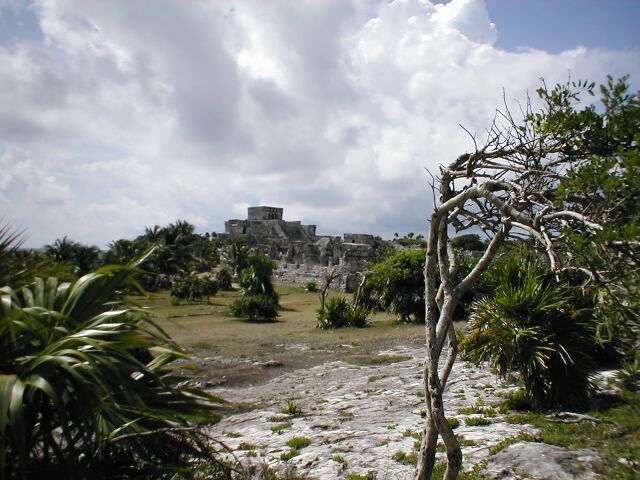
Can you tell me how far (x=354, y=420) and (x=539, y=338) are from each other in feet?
10.8

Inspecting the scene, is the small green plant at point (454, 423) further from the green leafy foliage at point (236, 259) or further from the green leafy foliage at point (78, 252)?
the green leafy foliage at point (236, 259)

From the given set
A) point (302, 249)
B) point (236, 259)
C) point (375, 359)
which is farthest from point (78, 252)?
point (375, 359)

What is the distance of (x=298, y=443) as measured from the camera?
721 centimetres

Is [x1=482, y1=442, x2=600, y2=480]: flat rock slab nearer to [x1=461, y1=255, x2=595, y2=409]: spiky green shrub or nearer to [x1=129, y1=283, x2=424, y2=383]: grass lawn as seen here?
[x1=461, y1=255, x2=595, y2=409]: spiky green shrub

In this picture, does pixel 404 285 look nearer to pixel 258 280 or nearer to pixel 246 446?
pixel 258 280

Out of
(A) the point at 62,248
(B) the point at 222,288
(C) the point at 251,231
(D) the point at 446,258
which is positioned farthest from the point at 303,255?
(D) the point at 446,258

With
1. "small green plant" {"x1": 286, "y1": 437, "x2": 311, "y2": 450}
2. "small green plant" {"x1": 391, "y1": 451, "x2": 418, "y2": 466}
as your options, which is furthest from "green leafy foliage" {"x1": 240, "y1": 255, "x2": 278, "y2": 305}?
"small green plant" {"x1": 391, "y1": 451, "x2": 418, "y2": 466}

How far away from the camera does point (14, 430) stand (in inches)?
100

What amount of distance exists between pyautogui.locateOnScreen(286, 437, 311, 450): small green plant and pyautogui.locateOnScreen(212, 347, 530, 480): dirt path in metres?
0.08

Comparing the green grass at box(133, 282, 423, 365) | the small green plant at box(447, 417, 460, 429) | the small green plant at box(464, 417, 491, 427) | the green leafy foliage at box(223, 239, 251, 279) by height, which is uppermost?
the green leafy foliage at box(223, 239, 251, 279)

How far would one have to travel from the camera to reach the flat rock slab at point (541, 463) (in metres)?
5.29

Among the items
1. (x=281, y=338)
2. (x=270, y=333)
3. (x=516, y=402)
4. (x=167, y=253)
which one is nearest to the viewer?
(x=516, y=402)

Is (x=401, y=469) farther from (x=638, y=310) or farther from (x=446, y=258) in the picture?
(x=638, y=310)

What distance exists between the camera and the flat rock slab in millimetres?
5289
